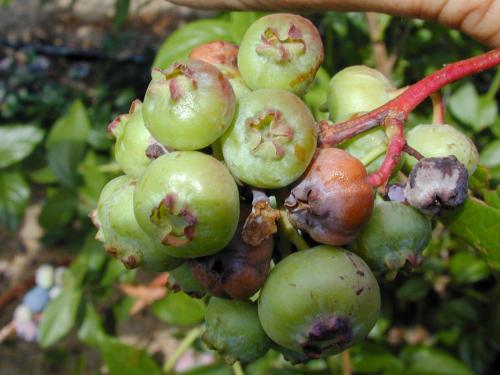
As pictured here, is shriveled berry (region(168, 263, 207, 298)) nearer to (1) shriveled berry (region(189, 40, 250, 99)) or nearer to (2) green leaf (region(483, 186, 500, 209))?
(1) shriveled berry (region(189, 40, 250, 99))

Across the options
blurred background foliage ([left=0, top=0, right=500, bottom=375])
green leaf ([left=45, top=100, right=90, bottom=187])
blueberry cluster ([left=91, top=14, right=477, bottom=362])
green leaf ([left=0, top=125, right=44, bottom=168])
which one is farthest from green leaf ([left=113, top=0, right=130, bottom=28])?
blueberry cluster ([left=91, top=14, right=477, bottom=362])

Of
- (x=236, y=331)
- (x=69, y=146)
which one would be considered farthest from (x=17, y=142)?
(x=236, y=331)

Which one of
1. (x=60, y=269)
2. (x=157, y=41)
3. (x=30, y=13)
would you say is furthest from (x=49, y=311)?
(x=30, y=13)

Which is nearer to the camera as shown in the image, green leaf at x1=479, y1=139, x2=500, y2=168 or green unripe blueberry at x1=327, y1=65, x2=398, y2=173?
green unripe blueberry at x1=327, y1=65, x2=398, y2=173

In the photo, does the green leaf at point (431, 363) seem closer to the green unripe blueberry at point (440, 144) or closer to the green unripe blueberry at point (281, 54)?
the green unripe blueberry at point (440, 144)

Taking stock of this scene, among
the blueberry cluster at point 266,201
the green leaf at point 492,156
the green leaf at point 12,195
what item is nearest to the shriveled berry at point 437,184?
the blueberry cluster at point 266,201
